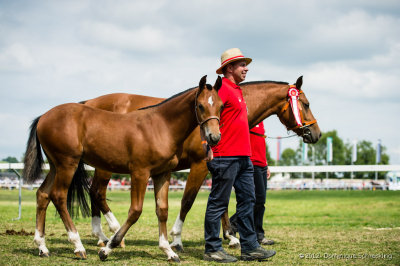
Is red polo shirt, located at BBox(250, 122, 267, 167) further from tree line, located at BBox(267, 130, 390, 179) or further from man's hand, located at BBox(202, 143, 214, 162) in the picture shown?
tree line, located at BBox(267, 130, 390, 179)

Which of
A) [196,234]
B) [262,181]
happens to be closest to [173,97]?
[262,181]

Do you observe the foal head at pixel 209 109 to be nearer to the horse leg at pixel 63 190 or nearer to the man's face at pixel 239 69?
the man's face at pixel 239 69

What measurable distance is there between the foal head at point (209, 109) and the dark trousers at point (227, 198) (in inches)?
19.9

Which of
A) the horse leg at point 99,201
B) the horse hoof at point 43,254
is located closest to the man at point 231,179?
the horse hoof at point 43,254

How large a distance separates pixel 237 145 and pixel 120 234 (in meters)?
1.90

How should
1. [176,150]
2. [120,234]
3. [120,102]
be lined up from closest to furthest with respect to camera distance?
1. [120,234]
2. [176,150]
3. [120,102]

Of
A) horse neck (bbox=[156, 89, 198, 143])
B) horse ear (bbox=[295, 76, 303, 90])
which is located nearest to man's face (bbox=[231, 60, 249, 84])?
horse neck (bbox=[156, 89, 198, 143])

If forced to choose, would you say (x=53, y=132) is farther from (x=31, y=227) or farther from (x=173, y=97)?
(x=31, y=227)

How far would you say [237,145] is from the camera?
18.0 feet

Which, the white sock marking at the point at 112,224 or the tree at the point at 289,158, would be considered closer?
the white sock marking at the point at 112,224

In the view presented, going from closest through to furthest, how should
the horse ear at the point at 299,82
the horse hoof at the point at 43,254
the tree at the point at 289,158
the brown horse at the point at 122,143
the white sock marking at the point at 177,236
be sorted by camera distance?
the brown horse at the point at 122,143
the horse hoof at the point at 43,254
the white sock marking at the point at 177,236
the horse ear at the point at 299,82
the tree at the point at 289,158

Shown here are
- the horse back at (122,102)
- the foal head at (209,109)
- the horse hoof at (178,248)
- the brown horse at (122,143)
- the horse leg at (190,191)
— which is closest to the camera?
the foal head at (209,109)

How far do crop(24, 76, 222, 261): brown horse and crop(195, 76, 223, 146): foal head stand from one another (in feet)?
0.09

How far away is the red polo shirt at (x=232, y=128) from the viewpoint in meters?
5.48
